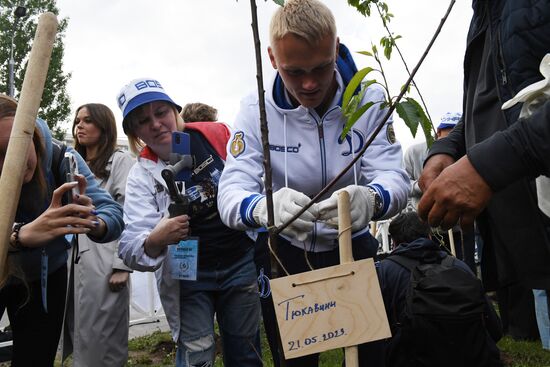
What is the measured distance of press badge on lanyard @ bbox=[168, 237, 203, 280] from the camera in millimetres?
2888

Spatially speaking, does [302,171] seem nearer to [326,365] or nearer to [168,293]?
[168,293]

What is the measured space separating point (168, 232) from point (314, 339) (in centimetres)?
136

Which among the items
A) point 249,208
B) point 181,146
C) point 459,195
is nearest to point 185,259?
point 181,146

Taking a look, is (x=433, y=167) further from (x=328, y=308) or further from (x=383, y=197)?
(x=328, y=308)

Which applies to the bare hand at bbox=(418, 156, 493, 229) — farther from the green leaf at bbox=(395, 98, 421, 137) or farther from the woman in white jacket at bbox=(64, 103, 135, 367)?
the woman in white jacket at bbox=(64, 103, 135, 367)

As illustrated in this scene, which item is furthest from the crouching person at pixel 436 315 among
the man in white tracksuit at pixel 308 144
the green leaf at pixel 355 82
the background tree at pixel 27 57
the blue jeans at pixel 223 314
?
the background tree at pixel 27 57

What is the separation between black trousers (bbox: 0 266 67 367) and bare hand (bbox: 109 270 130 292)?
829 millimetres

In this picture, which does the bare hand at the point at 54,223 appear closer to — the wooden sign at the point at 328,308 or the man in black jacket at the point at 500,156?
the wooden sign at the point at 328,308

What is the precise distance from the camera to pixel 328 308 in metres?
A: 1.61

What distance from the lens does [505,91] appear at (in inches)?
→ 61.8

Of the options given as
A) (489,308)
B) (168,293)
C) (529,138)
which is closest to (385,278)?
(489,308)

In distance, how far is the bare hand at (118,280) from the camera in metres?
3.52

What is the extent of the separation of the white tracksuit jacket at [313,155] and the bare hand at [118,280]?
146cm

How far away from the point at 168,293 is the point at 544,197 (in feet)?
6.40
